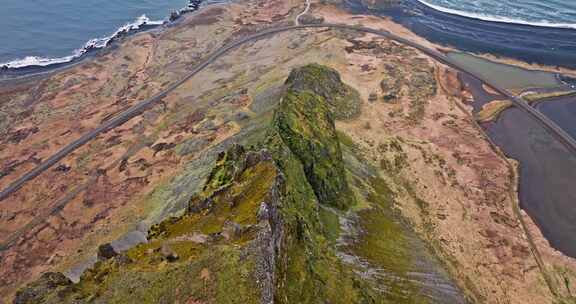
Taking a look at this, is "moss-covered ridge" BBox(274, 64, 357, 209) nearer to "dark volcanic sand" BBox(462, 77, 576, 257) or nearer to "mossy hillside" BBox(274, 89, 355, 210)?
"mossy hillside" BBox(274, 89, 355, 210)

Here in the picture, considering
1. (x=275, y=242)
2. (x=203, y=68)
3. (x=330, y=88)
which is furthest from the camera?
(x=203, y=68)

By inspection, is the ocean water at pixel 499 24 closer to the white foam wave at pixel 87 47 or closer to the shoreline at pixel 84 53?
the shoreline at pixel 84 53

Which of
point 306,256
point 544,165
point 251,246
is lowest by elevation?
point 544,165

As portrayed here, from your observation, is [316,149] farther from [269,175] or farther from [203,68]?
[203,68]

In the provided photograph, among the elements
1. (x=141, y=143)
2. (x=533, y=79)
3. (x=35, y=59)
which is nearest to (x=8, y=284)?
(x=141, y=143)

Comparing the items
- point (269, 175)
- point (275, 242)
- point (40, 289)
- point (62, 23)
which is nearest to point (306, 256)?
point (275, 242)

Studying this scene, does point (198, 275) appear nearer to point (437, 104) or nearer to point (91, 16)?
point (437, 104)
